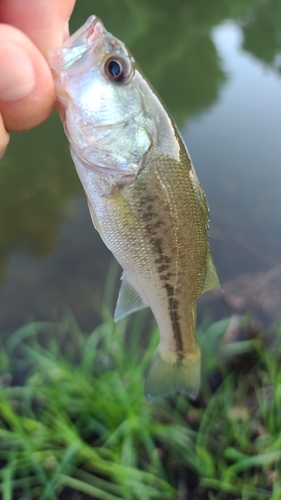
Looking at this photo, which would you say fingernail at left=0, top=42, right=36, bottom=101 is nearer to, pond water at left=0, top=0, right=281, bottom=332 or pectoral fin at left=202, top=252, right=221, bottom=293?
pectoral fin at left=202, top=252, right=221, bottom=293

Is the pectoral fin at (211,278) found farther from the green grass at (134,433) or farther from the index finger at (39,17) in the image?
the green grass at (134,433)

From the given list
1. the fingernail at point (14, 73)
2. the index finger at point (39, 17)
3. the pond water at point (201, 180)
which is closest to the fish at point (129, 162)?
the index finger at point (39, 17)

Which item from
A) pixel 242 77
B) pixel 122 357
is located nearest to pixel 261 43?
pixel 242 77

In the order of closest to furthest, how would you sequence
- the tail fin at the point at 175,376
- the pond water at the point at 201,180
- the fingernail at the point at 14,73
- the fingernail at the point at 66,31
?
the fingernail at the point at 14,73 → the fingernail at the point at 66,31 → the tail fin at the point at 175,376 → the pond water at the point at 201,180

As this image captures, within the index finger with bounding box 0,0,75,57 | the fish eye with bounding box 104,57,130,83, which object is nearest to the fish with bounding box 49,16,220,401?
the fish eye with bounding box 104,57,130,83

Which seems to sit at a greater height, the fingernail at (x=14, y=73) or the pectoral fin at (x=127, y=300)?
the fingernail at (x=14, y=73)

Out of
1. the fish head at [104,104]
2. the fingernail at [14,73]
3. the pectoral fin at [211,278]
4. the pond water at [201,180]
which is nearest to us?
the fingernail at [14,73]

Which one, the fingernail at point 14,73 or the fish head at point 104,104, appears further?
the fish head at point 104,104
